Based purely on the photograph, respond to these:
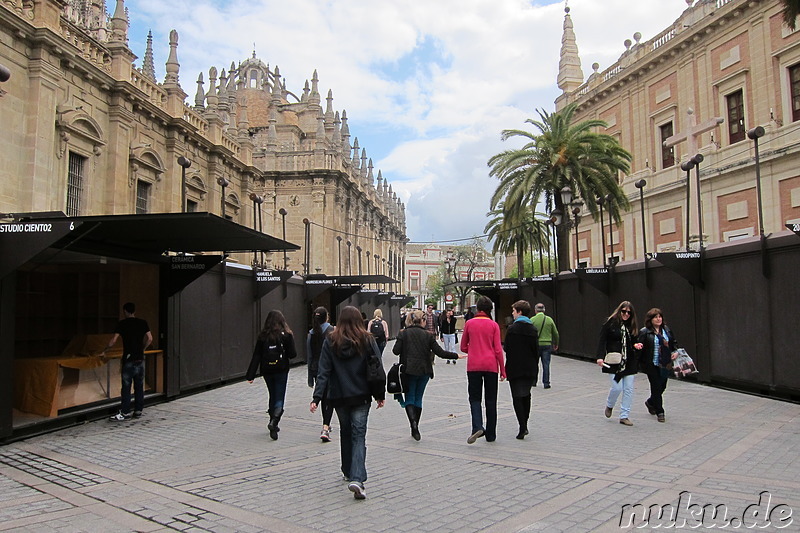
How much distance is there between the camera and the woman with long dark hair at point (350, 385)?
551 cm

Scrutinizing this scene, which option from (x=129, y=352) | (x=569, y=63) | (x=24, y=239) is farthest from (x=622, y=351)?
(x=569, y=63)

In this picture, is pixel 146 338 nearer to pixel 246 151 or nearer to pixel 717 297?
pixel 717 297

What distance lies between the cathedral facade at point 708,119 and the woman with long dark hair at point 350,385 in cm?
A: 1575

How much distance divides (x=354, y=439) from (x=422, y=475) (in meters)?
1.05

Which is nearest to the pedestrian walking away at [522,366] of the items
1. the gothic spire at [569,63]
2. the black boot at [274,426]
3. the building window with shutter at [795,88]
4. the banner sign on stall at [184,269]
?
the black boot at [274,426]

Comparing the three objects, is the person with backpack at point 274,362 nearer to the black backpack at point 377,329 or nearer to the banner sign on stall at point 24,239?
the banner sign on stall at point 24,239

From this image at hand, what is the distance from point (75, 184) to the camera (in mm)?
17766

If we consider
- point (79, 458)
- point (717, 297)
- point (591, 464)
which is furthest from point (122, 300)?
point (717, 297)

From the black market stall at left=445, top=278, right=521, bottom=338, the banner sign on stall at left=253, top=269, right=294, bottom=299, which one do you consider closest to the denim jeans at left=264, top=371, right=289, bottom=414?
the banner sign on stall at left=253, top=269, right=294, bottom=299

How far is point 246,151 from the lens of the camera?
2970 cm

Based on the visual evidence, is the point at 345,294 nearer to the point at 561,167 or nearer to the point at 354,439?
the point at 561,167

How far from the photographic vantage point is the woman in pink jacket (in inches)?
299

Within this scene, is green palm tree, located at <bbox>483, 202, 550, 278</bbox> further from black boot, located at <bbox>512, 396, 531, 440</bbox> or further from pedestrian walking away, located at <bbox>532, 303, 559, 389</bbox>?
black boot, located at <bbox>512, 396, 531, 440</bbox>

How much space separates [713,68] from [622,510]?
1091 inches
